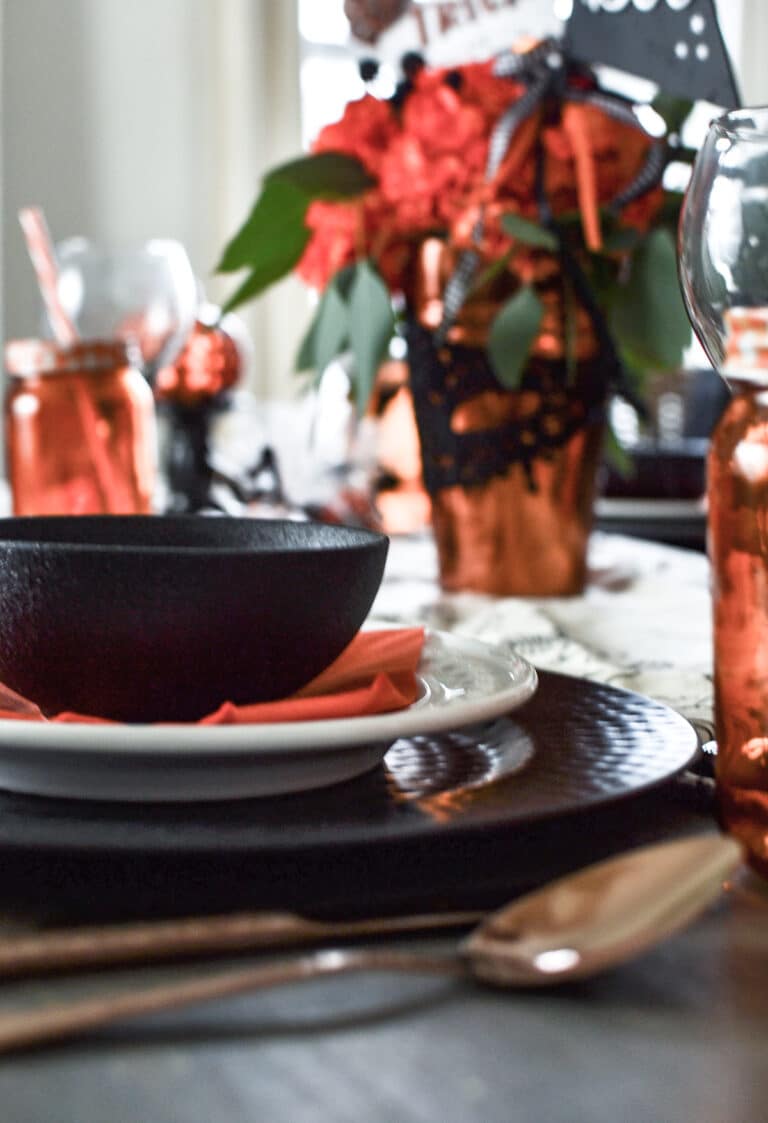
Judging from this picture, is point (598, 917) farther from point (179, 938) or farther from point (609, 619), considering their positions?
point (609, 619)

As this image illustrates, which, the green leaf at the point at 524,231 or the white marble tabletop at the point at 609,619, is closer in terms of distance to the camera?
the white marble tabletop at the point at 609,619

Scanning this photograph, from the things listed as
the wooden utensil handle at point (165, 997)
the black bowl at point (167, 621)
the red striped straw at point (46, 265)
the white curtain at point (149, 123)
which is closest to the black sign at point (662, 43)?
the red striped straw at point (46, 265)

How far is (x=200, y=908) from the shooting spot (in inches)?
11.7

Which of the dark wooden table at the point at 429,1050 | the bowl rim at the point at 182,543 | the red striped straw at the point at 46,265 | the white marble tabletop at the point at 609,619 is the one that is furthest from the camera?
the red striped straw at the point at 46,265

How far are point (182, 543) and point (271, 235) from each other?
60 centimetres

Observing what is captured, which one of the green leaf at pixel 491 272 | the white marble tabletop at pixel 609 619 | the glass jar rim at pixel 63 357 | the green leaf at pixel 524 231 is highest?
the green leaf at pixel 524 231

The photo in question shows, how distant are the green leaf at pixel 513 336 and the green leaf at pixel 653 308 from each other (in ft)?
0.24

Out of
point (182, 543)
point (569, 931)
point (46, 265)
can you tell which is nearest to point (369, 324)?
point (46, 265)

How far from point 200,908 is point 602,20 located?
70 cm

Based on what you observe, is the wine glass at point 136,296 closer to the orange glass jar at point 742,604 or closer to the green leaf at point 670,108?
the green leaf at point 670,108

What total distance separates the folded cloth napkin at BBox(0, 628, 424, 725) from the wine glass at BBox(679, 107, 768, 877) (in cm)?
9

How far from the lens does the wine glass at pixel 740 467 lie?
0.35m

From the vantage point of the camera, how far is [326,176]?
3.20ft
